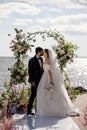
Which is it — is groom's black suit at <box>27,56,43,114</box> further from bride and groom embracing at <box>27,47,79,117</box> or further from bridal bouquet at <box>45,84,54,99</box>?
bridal bouquet at <box>45,84,54,99</box>

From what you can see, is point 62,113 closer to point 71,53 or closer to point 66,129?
point 66,129

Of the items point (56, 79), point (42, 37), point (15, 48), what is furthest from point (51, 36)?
point (56, 79)

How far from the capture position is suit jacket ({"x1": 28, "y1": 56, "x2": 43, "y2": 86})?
396 inches

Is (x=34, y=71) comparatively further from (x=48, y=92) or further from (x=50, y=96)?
(x=50, y=96)

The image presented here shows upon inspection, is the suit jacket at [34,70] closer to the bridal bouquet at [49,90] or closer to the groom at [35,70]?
the groom at [35,70]

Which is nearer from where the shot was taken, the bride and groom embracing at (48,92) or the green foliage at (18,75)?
the bride and groom embracing at (48,92)

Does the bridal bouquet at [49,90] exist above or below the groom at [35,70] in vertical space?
below

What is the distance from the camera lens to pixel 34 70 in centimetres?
1022

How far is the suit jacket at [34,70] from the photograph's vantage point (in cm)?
1005

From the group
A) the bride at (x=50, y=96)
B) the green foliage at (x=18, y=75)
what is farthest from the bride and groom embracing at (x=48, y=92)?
the green foliage at (x=18, y=75)

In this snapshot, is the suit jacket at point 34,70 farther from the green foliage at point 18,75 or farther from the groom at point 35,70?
the green foliage at point 18,75

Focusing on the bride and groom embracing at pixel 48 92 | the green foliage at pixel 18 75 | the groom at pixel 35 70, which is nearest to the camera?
the groom at pixel 35 70

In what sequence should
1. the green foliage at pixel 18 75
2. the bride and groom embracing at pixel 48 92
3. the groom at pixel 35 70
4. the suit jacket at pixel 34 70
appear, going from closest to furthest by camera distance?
the groom at pixel 35 70 < the suit jacket at pixel 34 70 < the bride and groom embracing at pixel 48 92 < the green foliage at pixel 18 75

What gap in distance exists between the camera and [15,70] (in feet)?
38.9
